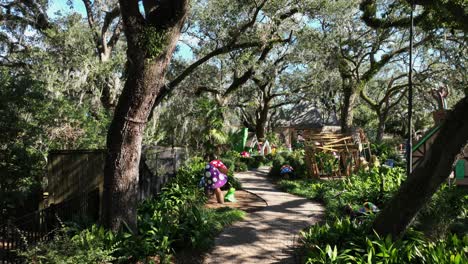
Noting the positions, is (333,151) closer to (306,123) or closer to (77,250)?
(77,250)

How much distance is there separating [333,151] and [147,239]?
10479mm

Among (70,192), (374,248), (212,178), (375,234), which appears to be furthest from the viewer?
(212,178)

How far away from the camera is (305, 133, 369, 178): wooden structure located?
14.4m

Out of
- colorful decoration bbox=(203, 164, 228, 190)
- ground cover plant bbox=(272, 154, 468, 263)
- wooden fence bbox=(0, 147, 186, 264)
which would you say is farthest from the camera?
colorful decoration bbox=(203, 164, 228, 190)

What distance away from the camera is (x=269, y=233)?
7742 millimetres

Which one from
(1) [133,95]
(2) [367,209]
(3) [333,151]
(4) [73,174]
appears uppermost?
(1) [133,95]

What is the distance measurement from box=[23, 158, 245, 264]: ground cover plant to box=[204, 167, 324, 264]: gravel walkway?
322 mm

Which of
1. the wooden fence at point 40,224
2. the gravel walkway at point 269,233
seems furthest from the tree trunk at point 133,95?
the gravel walkway at point 269,233

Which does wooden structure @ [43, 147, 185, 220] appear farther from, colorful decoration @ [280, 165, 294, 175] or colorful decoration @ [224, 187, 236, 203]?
colorful decoration @ [280, 165, 294, 175]

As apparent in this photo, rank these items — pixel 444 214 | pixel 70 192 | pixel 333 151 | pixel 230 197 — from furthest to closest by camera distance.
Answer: pixel 333 151 < pixel 230 197 < pixel 70 192 < pixel 444 214

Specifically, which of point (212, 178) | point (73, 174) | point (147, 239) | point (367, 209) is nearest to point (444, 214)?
point (367, 209)

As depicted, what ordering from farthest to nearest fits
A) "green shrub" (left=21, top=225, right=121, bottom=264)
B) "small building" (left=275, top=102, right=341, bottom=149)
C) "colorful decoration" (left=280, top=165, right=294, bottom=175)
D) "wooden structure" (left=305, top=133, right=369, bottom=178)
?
"small building" (left=275, top=102, right=341, bottom=149), "colorful decoration" (left=280, top=165, right=294, bottom=175), "wooden structure" (left=305, top=133, right=369, bottom=178), "green shrub" (left=21, top=225, right=121, bottom=264)

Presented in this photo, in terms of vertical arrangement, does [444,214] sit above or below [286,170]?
below

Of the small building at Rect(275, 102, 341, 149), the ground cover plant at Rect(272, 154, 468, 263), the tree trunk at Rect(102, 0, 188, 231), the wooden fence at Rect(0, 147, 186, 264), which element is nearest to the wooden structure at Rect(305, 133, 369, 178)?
the ground cover plant at Rect(272, 154, 468, 263)
